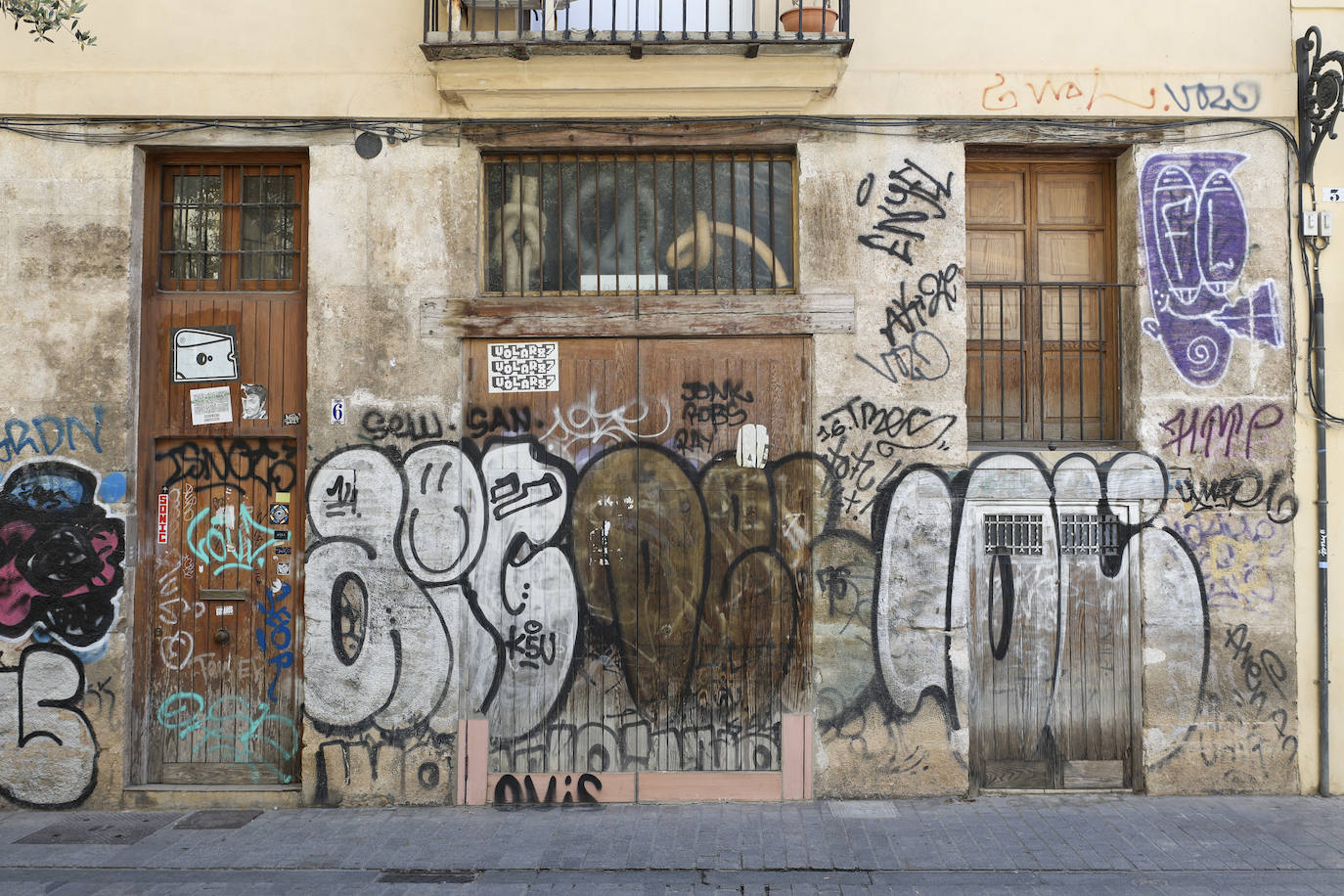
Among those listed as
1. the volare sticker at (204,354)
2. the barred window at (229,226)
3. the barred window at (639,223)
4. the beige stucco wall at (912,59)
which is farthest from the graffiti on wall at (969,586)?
the barred window at (229,226)

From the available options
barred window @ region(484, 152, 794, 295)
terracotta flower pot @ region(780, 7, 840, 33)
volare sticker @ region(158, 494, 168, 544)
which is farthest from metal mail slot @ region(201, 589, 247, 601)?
terracotta flower pot @ region(780, 7, 840, 33)

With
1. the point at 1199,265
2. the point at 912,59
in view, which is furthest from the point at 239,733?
the point at 1199,265

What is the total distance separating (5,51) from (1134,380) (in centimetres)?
825

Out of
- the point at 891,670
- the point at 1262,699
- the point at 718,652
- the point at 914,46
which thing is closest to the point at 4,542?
the point at 718,652

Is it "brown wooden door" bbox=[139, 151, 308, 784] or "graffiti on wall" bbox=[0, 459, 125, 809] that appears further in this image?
"brown wooden door" bbox=[139, 151, 308, 784]

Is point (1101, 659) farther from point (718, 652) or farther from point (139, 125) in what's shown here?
point (139, 125)

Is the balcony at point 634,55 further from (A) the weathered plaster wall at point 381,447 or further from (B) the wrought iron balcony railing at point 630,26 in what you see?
(A) the weathered plaster wall at point 381,447

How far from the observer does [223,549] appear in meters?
6.91

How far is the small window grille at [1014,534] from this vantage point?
6887 millimetres

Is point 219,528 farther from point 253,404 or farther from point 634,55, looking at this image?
point 634,55

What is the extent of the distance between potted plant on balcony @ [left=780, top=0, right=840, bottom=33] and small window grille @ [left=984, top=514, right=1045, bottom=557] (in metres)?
3.55

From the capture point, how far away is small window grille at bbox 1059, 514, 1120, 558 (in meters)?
6.88

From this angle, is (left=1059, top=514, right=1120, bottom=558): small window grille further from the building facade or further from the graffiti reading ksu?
the graffiti reading ksu

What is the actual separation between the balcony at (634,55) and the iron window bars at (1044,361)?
2038 millimetres
